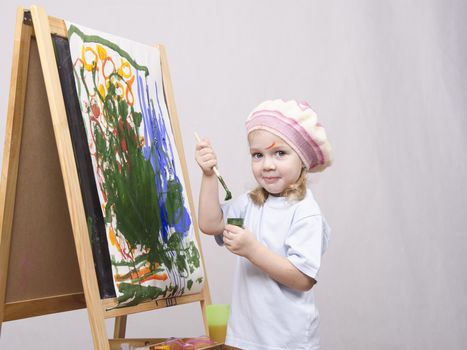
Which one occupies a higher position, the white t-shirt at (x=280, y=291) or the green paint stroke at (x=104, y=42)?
the green paint stroke at (x=104, y=42)

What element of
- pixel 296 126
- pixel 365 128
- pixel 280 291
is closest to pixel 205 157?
pixel 296 126

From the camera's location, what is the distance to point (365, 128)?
4602 mm

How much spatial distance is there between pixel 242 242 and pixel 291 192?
0.28m

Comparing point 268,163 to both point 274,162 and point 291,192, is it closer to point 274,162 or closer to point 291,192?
point 274,162

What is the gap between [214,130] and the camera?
3938 millimetres

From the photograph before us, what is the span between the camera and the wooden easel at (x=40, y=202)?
6.89 ft

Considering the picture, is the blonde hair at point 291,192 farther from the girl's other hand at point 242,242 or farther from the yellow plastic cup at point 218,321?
the yellow plastic cup at point 218,321

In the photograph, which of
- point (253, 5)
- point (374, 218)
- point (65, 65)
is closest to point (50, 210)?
point (65, 65)

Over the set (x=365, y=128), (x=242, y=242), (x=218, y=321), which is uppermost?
(x=365, y=128)

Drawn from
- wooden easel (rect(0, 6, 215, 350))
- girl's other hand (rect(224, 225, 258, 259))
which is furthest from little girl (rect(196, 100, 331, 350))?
wooden easel (rect(0, 6, 215, 350))

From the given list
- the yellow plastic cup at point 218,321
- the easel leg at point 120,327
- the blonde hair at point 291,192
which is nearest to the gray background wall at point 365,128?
the easel leg at point 120,327

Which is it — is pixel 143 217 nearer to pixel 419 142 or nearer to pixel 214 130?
pixel 214 130

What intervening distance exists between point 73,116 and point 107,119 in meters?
0.15

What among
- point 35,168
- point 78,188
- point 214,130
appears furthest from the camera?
point 214,130
